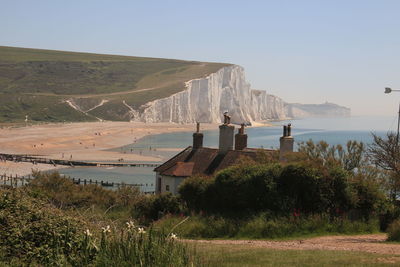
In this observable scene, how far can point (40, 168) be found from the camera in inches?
2486

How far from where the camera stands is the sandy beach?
253 ft

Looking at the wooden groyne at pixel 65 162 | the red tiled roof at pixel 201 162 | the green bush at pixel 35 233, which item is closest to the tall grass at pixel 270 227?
the green bush at pixel 35 233

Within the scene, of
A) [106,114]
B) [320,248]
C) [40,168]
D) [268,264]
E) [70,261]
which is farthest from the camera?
[106,114]

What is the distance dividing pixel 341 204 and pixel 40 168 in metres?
48.9

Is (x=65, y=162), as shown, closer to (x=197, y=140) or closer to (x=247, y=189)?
(x=197, y=140)

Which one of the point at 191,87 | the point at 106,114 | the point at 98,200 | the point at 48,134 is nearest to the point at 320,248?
the point at 98,200

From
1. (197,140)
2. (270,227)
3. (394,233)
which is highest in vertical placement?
(197,140)

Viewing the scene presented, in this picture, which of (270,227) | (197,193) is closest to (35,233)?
(270,227)

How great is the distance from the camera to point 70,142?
100500 mm

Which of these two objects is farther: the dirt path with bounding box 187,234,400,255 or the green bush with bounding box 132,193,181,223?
the green bush with bounding box 132,193,181,223

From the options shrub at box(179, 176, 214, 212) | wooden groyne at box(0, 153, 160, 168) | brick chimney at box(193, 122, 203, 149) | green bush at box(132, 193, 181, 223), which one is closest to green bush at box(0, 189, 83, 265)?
shrub at box(179, 176, 214, 212)

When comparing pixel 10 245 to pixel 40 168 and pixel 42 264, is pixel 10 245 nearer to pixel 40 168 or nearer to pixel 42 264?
pixel 42 264

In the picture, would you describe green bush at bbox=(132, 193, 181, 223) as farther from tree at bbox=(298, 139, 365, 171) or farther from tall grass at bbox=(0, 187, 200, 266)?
tall grass at bbox=(0, 187, 200, 266)

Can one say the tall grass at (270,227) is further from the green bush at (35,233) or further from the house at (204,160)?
the house at (204,160)
